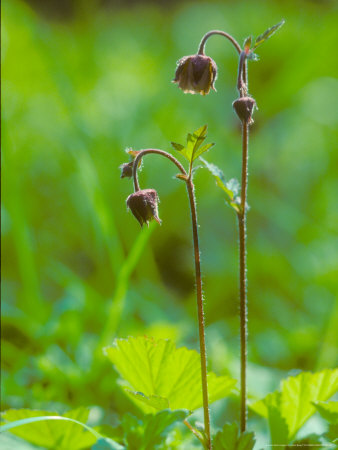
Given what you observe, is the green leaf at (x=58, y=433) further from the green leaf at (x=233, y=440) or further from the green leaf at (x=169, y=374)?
the green leaf at (x=233, y=440)

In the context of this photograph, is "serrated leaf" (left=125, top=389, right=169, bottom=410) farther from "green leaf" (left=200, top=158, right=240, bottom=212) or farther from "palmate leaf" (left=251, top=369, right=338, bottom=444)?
"green leaf" (left=200, top=158, right=240, bottom=212)

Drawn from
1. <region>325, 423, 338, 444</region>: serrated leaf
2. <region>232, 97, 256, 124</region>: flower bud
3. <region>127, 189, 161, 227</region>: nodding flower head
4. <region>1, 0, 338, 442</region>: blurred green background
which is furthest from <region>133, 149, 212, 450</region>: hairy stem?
<region>1, 0, 338, 442</region>: blurred green background

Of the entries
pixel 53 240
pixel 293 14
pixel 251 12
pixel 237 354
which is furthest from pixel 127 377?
pixel 293 14

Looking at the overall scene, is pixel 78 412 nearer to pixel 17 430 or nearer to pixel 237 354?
pixel 17 430

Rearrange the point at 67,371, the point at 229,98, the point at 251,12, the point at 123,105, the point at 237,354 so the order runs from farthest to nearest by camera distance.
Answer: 1. the point at 251,12
2. the point at 229,98
3. the point at 123,105
4. the point at 237,354
5. the point at 67,371

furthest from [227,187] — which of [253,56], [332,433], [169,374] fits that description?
[332,433]

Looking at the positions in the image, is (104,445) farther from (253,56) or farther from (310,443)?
(253,56)
